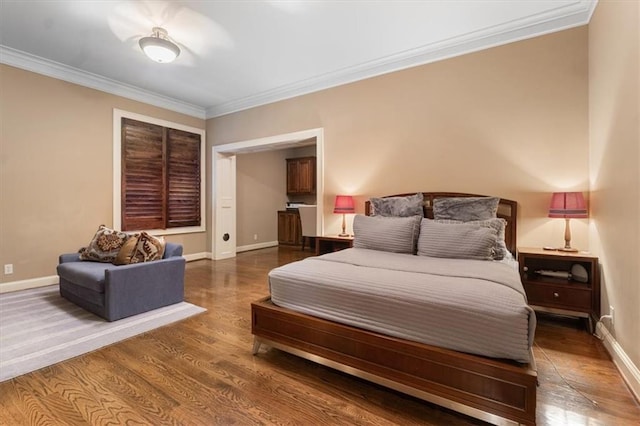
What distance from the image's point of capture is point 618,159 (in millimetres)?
2076

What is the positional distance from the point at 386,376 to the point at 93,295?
2869 mm

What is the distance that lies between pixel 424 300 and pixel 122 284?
9.07 ft

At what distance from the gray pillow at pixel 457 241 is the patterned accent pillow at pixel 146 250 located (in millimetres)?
2764

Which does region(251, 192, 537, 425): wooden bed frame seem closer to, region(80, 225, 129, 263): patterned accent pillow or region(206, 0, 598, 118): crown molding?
region(80, 225, 129, 263): patterned accent pillow

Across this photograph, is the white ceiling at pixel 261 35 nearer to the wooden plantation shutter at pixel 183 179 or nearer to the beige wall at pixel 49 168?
the beige wall at pixel 49 168

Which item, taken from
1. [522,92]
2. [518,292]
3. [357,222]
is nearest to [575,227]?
[522,92]

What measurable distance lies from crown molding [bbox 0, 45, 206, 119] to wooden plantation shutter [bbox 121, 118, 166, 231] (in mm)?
431

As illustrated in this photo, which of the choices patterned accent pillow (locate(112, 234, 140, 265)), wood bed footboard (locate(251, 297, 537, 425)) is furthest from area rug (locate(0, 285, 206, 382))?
wood bed footboard (locate(251, 297, 537, 425))

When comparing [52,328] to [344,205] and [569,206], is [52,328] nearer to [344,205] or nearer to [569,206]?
[344,205]

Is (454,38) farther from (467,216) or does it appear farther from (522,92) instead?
(467,216)

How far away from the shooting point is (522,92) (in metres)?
3.11

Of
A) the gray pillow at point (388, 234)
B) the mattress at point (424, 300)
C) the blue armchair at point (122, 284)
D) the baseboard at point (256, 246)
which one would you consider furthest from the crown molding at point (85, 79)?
the mattress at point (424, 300)

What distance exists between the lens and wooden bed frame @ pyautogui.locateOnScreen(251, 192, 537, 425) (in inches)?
53.5

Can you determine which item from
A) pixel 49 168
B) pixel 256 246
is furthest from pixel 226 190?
pixel 49 168
